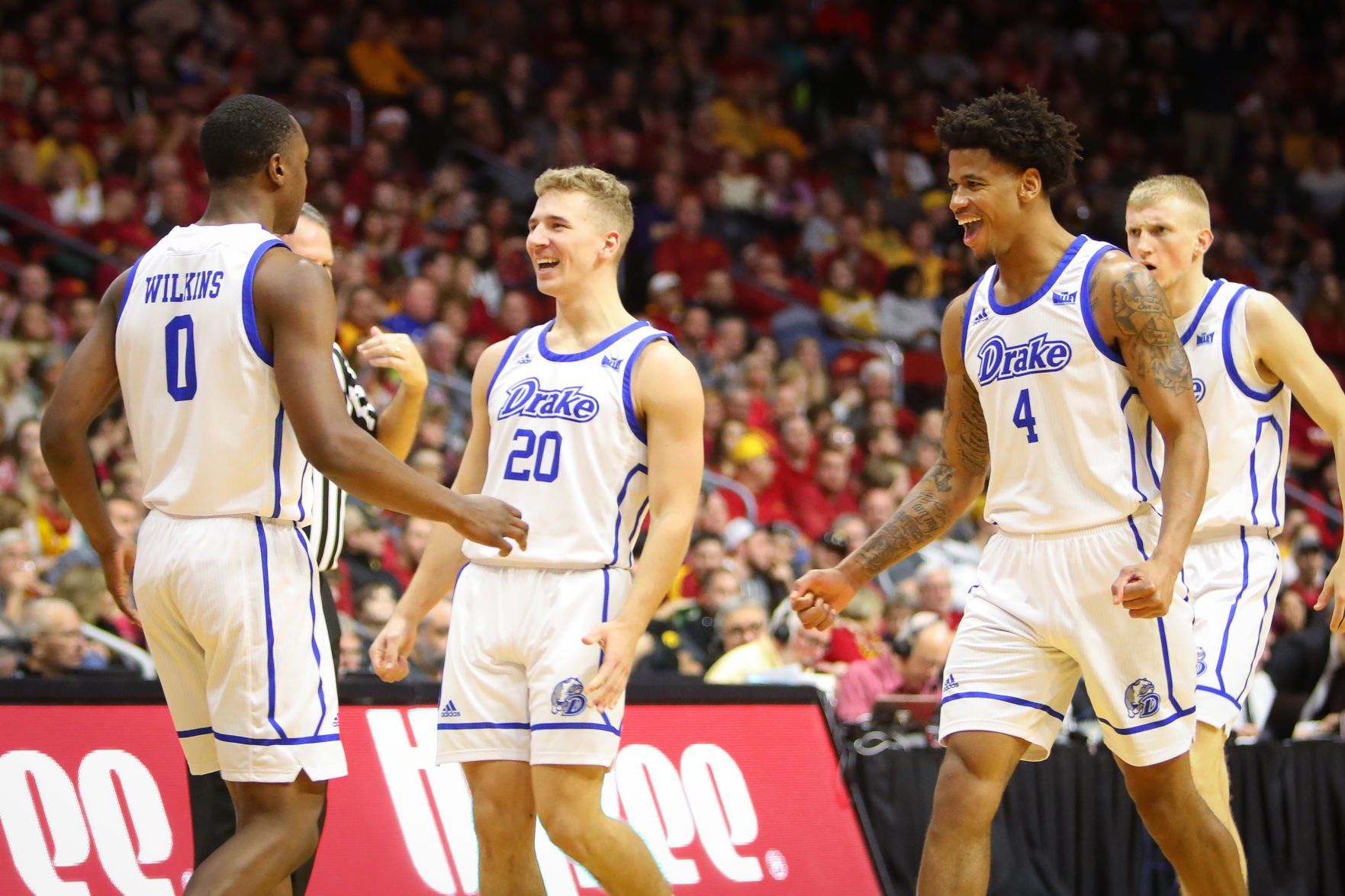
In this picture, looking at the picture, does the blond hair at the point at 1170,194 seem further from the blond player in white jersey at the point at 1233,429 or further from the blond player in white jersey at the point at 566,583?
the blond player in white jersey at the point at 566,583

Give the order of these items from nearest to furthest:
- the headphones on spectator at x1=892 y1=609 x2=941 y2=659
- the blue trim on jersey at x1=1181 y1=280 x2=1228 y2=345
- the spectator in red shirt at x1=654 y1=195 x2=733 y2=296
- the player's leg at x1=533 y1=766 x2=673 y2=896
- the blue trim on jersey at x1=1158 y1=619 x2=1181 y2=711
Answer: the player's leg at x1=533 y1=766 x2=673 y2=896 → the blue trim on jersey at x1=1158 y1=619 x2=1181 y2=711 → the blue trim on jersey at x1=1181 y1=280 x2=1228 y2=345 → the headphones on spectator at x1=892 y1=609 x2=941 y2=659 → the spectator in red shirt at x1=654 y1=195 x2=733 y2=296

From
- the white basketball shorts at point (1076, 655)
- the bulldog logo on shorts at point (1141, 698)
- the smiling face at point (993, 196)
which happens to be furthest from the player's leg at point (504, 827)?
the smiling face at point (993, 196)

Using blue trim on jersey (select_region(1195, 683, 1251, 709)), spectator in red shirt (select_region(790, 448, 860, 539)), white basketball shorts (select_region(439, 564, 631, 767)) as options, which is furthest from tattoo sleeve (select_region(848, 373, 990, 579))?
spectator in red shirt (select_region(790, 448, 860, 539))

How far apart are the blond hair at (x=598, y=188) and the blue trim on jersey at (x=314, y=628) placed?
128cm

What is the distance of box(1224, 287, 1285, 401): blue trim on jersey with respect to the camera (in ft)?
18.0

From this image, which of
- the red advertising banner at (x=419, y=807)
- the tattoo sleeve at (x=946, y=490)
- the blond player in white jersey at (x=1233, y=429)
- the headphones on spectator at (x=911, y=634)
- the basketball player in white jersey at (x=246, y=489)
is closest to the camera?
the basketball player in white jersey at (x=246, y=489)

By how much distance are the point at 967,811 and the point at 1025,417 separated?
1114mm

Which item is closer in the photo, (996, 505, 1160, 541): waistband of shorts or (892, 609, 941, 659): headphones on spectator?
(996, 505, 1160, 541): waistband of shorts

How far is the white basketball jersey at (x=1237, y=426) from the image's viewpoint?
5.45 meters

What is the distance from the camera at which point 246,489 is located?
4.20m

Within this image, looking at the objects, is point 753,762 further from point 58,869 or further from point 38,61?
point 38,61

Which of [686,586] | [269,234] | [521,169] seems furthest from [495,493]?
[521,169]

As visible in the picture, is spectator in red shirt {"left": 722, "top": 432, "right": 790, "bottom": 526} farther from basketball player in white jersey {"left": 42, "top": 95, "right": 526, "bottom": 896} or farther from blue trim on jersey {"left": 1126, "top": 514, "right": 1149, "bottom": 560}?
basketball player in white jersey {"left": 42, "top": 95, "right": 526, "bottom": 896}

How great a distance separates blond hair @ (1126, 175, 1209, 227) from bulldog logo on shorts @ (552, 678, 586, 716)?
266 cm
